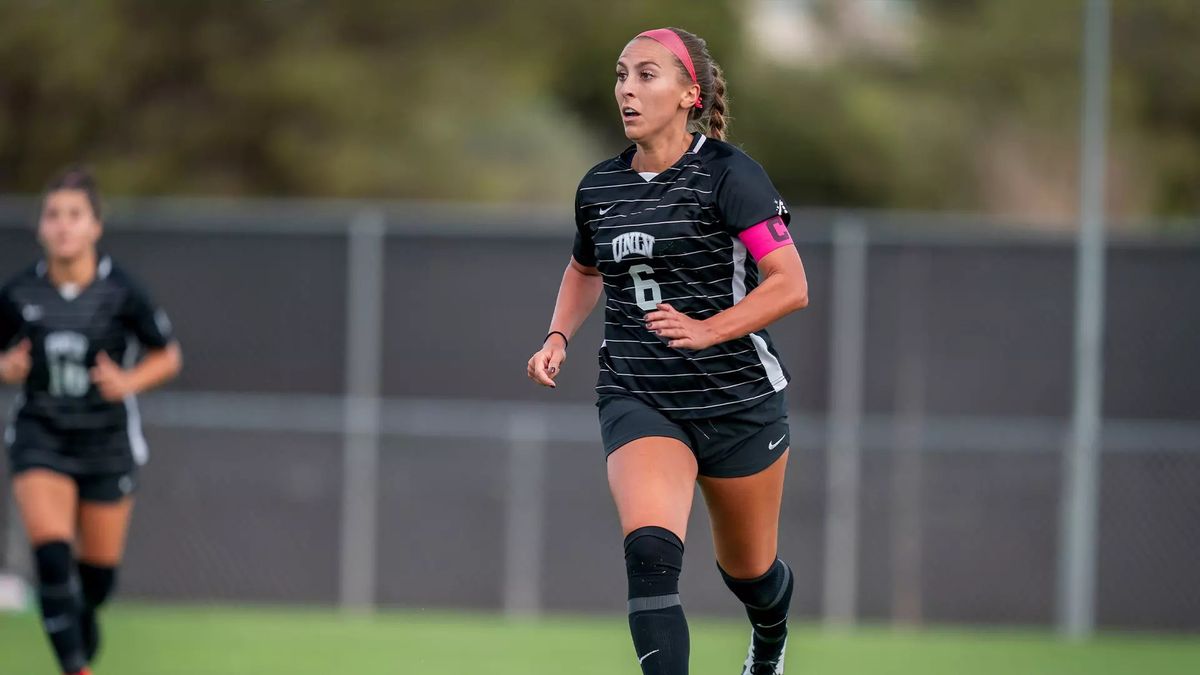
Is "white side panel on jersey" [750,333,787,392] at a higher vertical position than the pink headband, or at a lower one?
lower

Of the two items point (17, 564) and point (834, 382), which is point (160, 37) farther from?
point (834, 382)

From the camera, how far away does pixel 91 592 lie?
773 centimetres

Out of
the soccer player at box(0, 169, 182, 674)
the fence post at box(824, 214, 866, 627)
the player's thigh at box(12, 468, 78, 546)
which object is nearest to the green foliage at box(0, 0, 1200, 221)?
the fence post at box(824, 214, 866, 627)

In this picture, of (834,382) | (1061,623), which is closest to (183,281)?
(834,382)

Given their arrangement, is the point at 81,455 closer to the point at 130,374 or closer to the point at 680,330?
the point at 130,374

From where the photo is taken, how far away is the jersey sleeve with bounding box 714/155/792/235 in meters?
5.28

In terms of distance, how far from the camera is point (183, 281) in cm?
1348

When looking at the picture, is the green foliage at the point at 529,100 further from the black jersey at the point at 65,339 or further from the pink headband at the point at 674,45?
the pink headband at the point at 674,45

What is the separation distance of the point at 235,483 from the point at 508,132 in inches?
532

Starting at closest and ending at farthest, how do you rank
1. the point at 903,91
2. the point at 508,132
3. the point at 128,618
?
the point at 128,618
the point at 508,132
the point at 903,91

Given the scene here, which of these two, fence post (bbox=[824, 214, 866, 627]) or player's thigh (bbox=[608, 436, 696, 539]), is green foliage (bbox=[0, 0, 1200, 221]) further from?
player's thigh (bbox=[608, 436, 696, 539])

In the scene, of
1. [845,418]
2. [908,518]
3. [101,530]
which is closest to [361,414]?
[845,418]

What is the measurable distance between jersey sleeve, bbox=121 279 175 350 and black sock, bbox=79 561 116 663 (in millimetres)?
1007

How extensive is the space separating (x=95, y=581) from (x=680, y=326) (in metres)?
3.74
